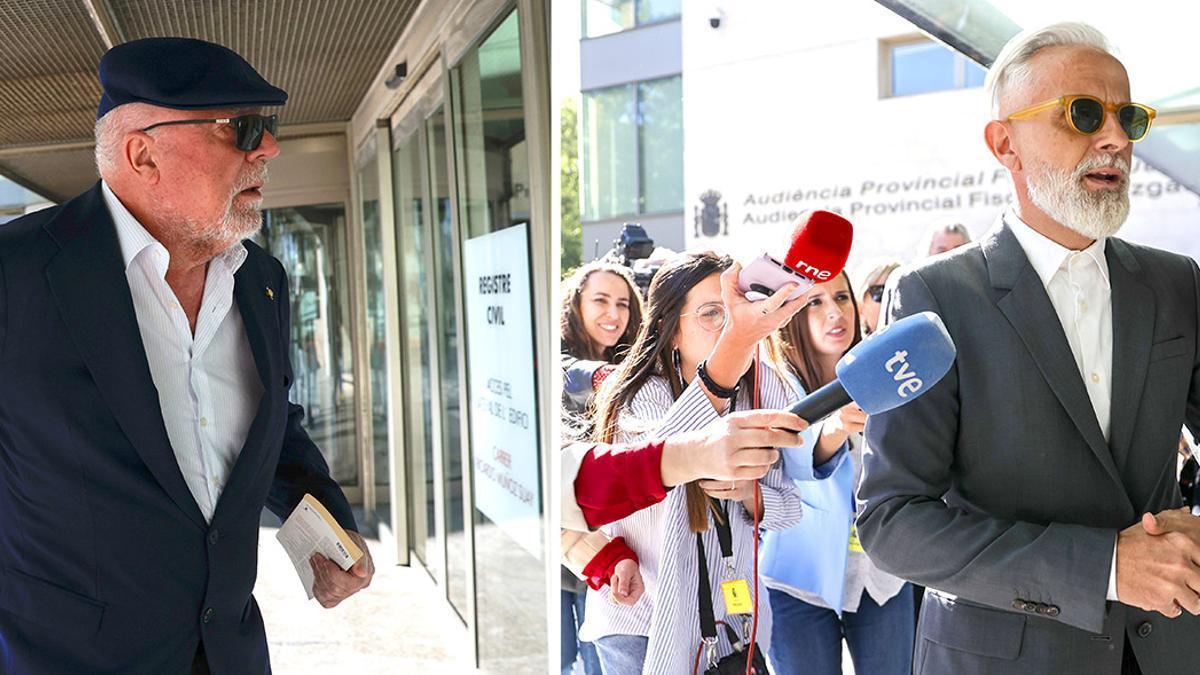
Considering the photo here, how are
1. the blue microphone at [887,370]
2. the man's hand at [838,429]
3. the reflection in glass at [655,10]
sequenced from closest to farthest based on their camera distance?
the blue microphone at [887,370] → the man's hand at [838,429] → the reflection in glass at [655,10]

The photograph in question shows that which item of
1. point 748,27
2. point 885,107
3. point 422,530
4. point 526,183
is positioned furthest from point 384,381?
point 885,107

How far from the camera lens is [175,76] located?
188cm

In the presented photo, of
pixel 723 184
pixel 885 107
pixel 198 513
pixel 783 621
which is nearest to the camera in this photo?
pixel 198 513

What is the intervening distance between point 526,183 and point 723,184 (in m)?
7.47

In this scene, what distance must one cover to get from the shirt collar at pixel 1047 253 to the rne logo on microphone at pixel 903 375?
0.51 metres

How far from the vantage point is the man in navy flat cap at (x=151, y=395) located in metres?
1.69

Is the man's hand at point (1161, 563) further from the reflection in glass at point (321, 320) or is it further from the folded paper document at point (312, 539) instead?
the reflection in glass at point (321, 320)

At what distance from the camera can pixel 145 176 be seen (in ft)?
6.20

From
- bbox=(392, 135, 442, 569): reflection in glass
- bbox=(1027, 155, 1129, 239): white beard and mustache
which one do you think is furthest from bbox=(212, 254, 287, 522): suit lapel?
bbox=(392, 135, 442, 569): reflection in glass

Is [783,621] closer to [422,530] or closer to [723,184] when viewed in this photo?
[422,530]

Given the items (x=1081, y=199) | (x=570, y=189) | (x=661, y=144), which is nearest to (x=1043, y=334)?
(x=1081, y=199)

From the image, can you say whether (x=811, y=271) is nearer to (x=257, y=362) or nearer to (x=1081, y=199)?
(x=1081, y=199)

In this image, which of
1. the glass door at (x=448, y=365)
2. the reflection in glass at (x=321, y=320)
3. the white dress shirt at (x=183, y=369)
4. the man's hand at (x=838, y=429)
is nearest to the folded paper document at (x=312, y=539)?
the white dress shirt at (x=183, y=369)

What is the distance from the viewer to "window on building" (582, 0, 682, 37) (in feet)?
8.55
